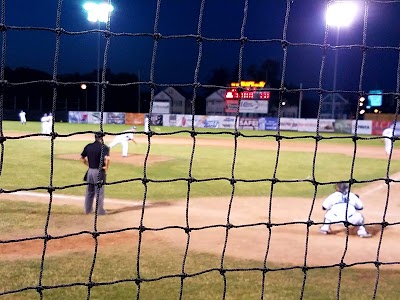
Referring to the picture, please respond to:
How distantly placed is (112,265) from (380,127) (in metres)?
39.8

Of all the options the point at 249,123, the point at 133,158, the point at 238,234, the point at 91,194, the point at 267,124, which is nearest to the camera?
the point at 238,234

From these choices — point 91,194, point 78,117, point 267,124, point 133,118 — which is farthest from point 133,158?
point 78,117

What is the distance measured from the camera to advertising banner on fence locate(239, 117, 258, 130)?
45656 mm

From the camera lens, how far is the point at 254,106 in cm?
4512

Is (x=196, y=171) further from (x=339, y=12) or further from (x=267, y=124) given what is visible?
(x=267, y=124)

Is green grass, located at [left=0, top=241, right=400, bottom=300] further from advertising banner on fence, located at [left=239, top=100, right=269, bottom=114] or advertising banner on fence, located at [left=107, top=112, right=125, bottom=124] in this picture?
advertising banner on fence, located at [left=107, top=112, right=125, bottom=124]

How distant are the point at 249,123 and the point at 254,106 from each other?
5.50 ft

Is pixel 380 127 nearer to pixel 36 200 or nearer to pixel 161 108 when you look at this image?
pixel 161 108

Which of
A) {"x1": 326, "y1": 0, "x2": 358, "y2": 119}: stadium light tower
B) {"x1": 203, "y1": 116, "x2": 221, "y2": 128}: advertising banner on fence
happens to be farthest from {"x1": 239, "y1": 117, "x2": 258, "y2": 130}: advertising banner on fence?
{"x1": 326, "y1": 0, "x2": 358, "y2": 119}: stadium light tower

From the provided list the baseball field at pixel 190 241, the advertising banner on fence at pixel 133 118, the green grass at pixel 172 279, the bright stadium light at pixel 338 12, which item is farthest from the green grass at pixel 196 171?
the advertising banner on fence at pixel 133 118

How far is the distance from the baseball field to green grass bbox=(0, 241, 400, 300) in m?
0.01

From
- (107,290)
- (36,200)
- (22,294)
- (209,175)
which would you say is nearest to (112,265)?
(107,290)

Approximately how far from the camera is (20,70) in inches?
1886

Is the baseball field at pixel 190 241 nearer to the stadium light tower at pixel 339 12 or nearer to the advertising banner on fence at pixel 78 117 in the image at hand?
the stadium light tower at pixel 339 12
